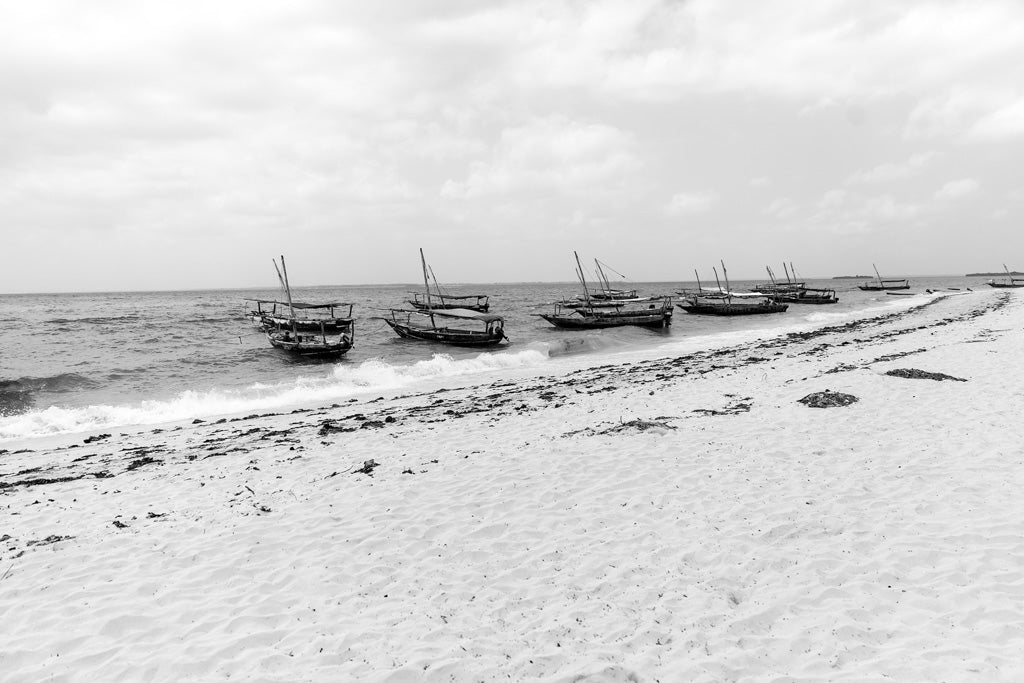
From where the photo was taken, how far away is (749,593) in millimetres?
4734

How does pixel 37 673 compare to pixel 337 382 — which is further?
pixel 337 382

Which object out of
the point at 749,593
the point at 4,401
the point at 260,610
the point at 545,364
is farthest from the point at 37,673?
the point at 545,364

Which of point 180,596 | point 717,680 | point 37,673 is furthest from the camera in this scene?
point 180,596

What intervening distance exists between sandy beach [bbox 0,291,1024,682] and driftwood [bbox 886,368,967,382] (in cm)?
158

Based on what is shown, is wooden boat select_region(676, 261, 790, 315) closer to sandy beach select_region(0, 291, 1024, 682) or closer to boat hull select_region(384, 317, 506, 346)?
boat hull select_region(384, 317, 506, 346)

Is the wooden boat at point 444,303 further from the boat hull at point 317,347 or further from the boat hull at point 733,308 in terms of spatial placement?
the boat hull at point 733,308

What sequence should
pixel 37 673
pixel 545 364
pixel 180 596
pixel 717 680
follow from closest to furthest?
pixel 717 680 < pixel 37 673 < pixel 180 596 < pixel 545 364

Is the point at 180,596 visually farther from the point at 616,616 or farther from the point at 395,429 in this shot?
the point at 395,429

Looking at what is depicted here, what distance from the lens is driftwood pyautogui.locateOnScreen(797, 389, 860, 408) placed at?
414 inches

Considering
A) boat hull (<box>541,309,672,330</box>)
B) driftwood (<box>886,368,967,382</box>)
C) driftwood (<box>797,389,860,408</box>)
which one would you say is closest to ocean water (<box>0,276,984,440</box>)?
boat hull (<box>541,309,672,330</box>)

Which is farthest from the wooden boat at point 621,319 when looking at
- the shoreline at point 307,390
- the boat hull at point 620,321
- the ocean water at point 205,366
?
the shoreline at point 307,390

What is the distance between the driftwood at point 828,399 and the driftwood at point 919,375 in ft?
8.86

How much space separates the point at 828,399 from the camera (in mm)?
10820

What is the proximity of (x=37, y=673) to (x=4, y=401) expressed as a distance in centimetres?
A: 2072
